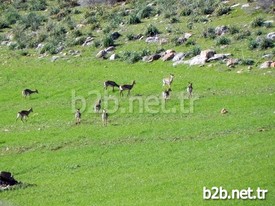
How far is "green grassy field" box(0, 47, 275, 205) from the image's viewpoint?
32719mm

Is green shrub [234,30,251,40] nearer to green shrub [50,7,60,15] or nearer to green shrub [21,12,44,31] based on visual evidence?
green shrub [21,12,44,31]

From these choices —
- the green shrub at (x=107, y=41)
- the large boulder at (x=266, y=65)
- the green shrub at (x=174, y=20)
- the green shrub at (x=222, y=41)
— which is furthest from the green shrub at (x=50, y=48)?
the large boulder at (x=266, y=65)

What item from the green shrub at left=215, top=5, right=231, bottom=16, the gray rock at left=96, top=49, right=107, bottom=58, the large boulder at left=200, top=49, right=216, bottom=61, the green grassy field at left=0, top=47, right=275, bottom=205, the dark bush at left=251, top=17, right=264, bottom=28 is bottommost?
the green grassy field at left=0, top=47, right=275, bottom=205

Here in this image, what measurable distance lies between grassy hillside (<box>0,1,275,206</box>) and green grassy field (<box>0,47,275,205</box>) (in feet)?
0.22

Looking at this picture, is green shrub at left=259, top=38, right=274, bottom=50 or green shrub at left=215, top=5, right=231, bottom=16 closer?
green shrub at left=259, top=38, right=274, bottom=50

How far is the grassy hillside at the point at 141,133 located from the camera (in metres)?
33.1

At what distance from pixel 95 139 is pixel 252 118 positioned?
10.4 m

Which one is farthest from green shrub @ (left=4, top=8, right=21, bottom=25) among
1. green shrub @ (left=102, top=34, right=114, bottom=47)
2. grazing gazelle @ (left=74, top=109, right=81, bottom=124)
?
grazing gazelle @ (left=74, top=109, right=81, bottom=124)

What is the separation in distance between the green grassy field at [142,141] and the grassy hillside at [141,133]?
7cm

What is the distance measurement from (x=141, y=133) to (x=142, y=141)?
4.94 ft

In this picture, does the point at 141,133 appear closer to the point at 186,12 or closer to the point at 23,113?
the point at 23,113

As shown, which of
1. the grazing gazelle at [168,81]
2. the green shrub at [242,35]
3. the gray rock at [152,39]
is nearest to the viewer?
the grazing gazelle at [168,81]

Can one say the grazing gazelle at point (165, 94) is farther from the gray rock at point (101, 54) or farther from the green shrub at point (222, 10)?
the green shrub at point (222, 10)

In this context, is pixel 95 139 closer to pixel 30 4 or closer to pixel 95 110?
pixel 95 110
